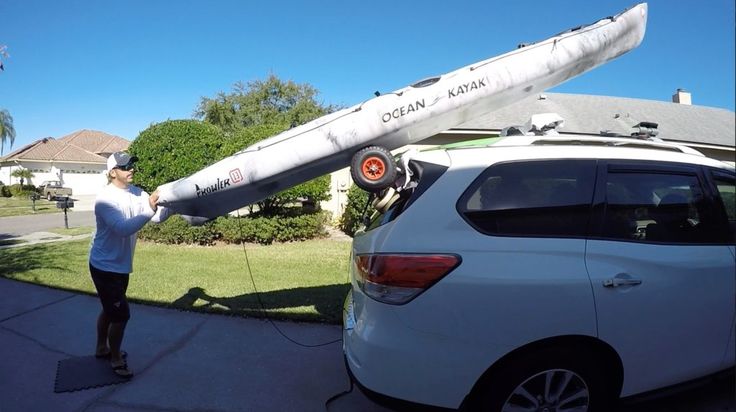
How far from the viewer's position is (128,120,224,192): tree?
10.1m

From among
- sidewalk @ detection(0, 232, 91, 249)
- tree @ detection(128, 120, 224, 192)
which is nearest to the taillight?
tree @ detection(128, 120, 224, 192)

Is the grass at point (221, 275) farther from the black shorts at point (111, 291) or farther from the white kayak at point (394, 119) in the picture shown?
the white kayak at point (394, 119)

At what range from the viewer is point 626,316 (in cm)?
236

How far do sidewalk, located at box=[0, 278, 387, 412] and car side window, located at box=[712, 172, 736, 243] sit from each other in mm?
2538

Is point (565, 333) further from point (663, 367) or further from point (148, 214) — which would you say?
point (148, 214)

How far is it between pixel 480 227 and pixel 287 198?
821cm

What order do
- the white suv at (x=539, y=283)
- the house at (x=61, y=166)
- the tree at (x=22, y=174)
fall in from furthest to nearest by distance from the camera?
the house at (x=61, y=166), the tree at (x=22, y=174), the white suv at (x=539, y=283)

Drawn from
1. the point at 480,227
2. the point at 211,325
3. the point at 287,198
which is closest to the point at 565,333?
the point at 480,227

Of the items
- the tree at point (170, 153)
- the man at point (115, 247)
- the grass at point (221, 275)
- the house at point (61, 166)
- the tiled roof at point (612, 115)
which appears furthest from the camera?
the house at point (61, 166)

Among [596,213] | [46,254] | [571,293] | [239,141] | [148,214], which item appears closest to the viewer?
[571,293]

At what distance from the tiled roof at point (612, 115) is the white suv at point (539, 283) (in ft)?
38.4

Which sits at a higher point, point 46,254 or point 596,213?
point 596,213

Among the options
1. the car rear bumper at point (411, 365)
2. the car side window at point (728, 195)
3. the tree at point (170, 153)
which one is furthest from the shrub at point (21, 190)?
the car side window at point (728, 195)

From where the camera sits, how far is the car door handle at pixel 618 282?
233 cm
